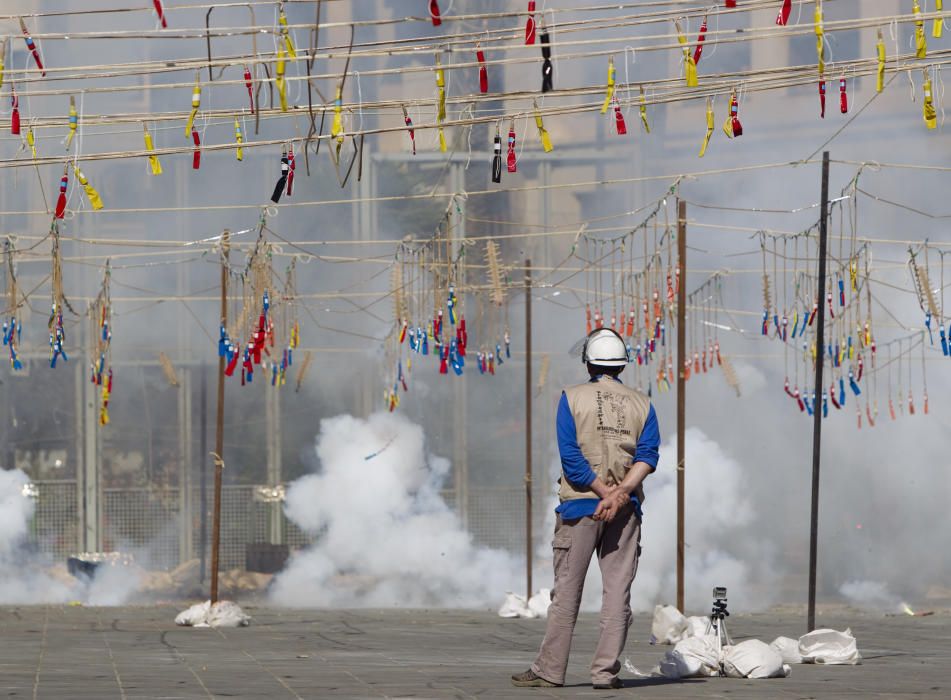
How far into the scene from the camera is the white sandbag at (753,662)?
9.48 meters

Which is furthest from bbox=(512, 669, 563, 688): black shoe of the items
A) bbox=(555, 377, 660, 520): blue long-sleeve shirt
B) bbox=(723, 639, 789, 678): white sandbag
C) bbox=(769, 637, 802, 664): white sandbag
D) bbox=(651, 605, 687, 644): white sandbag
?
bbox=(651, 605, 687, 644): white sandbag

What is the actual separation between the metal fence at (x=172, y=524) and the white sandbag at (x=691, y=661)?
2441 cm

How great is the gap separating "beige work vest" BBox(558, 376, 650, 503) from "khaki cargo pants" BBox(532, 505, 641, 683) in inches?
7.2

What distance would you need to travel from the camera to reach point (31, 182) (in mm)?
34094

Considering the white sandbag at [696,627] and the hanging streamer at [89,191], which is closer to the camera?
the hanging streamer at [89,191]

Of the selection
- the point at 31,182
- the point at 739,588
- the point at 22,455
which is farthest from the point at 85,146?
the point at 739,588

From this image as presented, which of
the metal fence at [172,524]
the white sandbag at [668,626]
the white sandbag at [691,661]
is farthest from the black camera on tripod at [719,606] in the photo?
the metal fence at [172,524]

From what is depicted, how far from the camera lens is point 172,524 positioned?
3372cm

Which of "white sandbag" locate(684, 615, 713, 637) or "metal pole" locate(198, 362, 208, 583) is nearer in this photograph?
"white sandbag" locate(684, 615, 713, 637)

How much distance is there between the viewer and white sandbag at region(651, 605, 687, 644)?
47.2ft

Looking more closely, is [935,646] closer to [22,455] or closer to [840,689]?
[840,689]

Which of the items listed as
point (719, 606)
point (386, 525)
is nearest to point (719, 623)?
point (719, 606)

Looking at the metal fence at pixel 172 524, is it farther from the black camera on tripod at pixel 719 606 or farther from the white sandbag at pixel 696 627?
the black camera on tripod at pixel 719 606

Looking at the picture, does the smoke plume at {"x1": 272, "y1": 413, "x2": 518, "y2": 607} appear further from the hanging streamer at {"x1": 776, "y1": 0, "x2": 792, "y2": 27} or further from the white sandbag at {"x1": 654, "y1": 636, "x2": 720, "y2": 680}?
the hanging streamer at {"x1": 776, "y1": 0, "x2": 792, "y2": 27}
